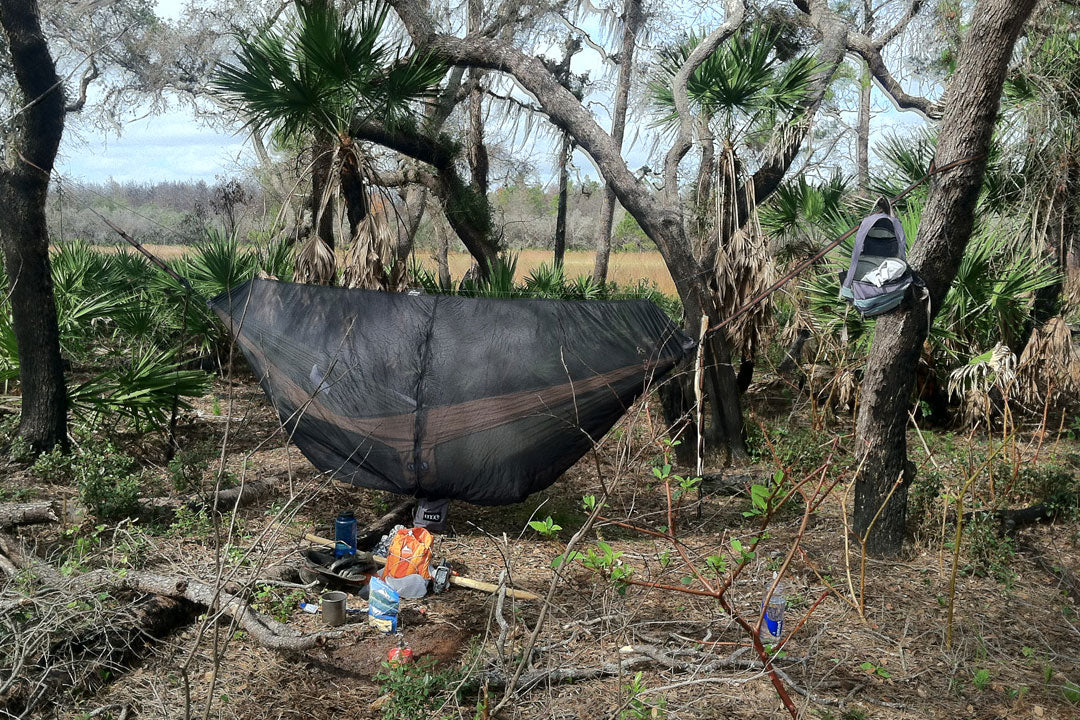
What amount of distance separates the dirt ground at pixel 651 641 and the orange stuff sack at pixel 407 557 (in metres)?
0.17

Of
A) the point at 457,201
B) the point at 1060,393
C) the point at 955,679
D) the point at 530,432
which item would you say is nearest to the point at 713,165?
the point at 457,201

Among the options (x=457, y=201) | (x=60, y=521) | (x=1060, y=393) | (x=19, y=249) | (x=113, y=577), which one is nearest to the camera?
(x=113, y=577)

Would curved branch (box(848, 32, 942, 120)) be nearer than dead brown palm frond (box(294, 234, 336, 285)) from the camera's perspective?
No

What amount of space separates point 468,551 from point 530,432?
800 millimetres

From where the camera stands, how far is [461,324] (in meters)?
4.88

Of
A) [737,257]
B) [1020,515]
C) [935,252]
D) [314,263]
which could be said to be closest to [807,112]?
[737,257]

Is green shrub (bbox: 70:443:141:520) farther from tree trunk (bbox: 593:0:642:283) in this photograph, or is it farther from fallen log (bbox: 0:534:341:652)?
tree trunk (bbox: 593:0:642:283)

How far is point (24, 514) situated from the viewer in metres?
4.04

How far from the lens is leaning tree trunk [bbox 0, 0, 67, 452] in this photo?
17.5ft

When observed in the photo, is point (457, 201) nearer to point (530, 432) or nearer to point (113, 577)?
point (530, 432)

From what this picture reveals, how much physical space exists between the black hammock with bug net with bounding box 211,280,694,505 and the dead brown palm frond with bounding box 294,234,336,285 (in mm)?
1111

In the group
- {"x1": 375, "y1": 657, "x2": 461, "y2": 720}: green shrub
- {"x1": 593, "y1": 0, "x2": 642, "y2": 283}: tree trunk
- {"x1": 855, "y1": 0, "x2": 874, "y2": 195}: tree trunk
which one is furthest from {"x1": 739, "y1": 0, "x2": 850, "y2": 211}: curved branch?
{"x1": 855, "y1": 0, "x2": 874, "y2": 195}: tree trunk

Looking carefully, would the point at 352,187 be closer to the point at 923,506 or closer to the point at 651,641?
the point at 651,641

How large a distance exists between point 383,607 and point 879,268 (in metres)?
2.81
